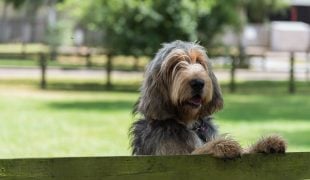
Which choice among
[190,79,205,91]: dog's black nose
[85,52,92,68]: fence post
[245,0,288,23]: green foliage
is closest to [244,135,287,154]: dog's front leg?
[190,79,205,91]: dog's black nose

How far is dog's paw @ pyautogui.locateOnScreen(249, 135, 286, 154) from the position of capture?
4.21m

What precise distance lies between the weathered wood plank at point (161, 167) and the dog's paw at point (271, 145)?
0.22 m

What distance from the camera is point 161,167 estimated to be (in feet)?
12.1

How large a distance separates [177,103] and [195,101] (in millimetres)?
121

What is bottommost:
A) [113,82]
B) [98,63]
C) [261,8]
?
[113,82]

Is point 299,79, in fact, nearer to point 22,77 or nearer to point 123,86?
point 123,86

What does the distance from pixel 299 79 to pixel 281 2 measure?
25.5 m

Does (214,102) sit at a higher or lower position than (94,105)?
higher

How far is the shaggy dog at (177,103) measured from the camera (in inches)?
196

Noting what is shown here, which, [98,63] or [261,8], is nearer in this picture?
A: [98,63]

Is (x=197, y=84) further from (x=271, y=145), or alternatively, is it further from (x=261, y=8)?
(x=261, y=8)

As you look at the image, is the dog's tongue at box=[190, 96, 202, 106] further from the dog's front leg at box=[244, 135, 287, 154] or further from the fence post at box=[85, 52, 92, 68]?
the fence post at box=[85, 52, 92, 68]

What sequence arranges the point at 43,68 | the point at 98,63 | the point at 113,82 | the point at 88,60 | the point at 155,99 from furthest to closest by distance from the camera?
the point at 98,63
the point at 88,60
the point at 113,82
the point at 43,68
the point at 155,99

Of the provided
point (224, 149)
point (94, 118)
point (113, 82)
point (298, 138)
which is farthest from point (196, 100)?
point (113, 82)
